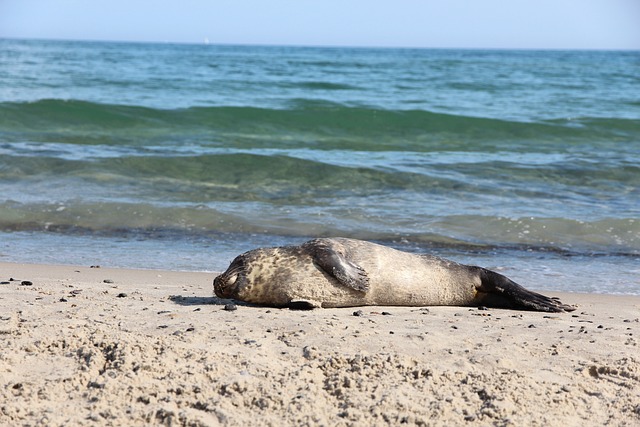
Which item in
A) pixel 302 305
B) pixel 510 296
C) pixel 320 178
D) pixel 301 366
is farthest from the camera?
pixel 320 178

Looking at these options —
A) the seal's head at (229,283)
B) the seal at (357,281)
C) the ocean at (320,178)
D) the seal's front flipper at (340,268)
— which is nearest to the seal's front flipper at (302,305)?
the seal at (357,281)

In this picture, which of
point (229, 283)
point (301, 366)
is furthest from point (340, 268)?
point (301, 366)

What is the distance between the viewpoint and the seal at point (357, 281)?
16.5 feet

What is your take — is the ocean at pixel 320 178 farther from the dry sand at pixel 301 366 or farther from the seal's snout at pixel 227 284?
the dry sand at pixel 301 366

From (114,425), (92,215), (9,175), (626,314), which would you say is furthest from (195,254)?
(9,175)

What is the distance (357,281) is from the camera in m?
5.05

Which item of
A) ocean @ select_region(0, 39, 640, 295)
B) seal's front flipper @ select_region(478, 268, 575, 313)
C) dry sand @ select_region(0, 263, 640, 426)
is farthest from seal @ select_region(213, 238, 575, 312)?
ocean @ select_region(0, 39, 640, 295)

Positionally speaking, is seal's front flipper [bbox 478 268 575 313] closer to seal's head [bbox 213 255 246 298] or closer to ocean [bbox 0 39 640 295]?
ocean [bbox 0 39 640 295]

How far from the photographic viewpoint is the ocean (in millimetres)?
7238

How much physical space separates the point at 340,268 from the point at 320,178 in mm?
5884

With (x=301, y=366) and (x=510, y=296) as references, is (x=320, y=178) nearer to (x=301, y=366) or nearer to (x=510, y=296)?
(x=510, y=296)

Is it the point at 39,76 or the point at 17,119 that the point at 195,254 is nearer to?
the point at 17,119

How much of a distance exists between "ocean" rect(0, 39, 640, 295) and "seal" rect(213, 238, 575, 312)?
86 cm

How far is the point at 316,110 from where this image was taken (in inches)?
746
